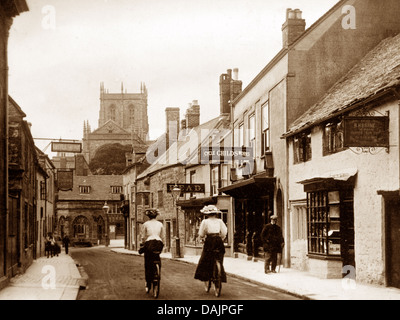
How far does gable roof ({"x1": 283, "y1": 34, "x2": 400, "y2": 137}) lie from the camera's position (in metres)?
16.0

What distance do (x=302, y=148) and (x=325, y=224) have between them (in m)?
3.91

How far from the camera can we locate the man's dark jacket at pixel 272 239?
1867cm

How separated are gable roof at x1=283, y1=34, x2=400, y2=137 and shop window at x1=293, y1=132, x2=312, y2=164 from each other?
30cm

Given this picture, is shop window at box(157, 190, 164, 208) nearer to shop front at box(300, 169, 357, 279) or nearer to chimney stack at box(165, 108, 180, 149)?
chimney stack at box(165, 108, 180, 149)

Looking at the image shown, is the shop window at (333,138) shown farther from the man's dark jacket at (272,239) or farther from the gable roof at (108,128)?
the gable roof at (108,128)

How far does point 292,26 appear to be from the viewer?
22.9 metres

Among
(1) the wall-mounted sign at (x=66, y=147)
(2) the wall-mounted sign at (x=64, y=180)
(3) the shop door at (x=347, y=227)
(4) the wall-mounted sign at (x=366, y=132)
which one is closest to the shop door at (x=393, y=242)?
(4) the wall-mounted sign at (x=366, y=132)

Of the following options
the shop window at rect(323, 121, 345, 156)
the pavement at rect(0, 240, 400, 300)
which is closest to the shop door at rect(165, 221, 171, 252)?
the pavement at rect(0, 240, 400, 300)

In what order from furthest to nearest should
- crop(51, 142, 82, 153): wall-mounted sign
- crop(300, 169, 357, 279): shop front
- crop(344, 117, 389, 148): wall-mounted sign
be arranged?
1. crop(51, 142, 82, 153): wall-mounted sign
2. crop(300, 169, 357, 279): shop front
3. crop(344, 117, 389, 148): wall-mounted sign

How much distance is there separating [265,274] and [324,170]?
3.40m

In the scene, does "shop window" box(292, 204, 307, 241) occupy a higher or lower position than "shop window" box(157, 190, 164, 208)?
lower

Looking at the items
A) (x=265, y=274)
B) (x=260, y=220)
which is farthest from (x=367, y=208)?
(x=260, y=220)

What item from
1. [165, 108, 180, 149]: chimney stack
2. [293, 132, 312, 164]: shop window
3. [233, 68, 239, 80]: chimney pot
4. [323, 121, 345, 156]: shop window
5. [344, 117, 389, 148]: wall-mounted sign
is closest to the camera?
[344, 117, 389, 148]: wall-mounted sign
